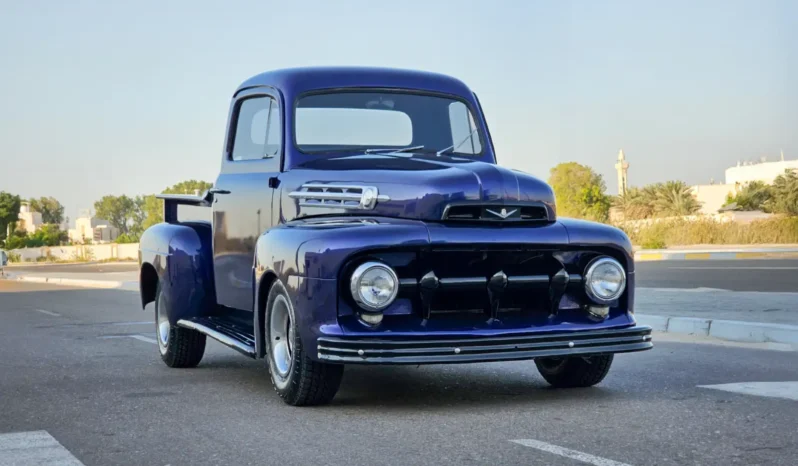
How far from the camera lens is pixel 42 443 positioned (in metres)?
5.33

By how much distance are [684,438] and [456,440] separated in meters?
1.08

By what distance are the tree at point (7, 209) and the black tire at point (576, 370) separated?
135 metres

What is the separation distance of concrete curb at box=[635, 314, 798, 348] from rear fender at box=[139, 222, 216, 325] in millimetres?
5021

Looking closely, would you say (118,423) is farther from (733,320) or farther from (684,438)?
(733,320)

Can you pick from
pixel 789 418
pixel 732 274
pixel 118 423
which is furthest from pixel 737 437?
pixel 732 274

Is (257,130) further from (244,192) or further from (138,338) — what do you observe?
(138,338)

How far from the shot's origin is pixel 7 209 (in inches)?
5261

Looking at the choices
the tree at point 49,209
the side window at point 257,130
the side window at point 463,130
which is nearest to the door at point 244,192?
the side window at point 257,130

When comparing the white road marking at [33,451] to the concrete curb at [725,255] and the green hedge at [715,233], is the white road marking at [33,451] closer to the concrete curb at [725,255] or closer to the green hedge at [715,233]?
the concrete curb at [725,255]

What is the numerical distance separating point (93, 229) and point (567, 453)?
558 feet

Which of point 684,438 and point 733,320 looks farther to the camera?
point 733,320

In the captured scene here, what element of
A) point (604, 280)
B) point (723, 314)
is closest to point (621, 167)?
point (723, 314)

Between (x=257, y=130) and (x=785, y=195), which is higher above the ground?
(x=257, y=130)

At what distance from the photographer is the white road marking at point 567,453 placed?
4.48 m
